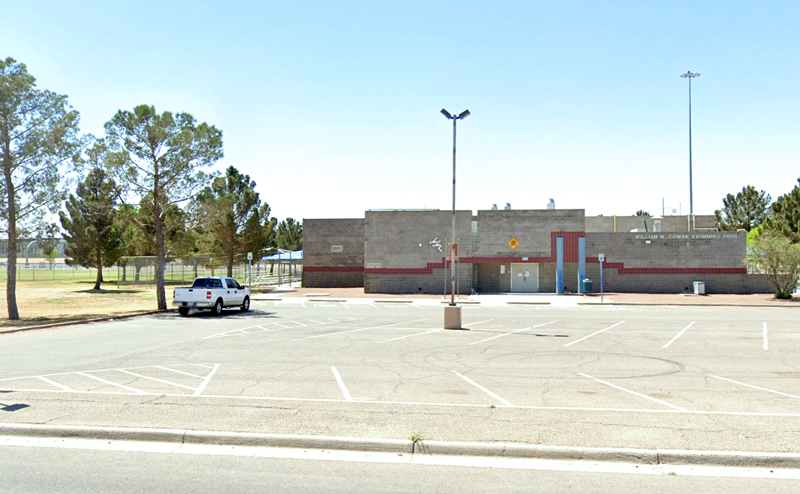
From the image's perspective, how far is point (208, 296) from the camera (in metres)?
27.0

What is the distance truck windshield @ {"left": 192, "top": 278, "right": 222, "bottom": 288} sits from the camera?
27.8m

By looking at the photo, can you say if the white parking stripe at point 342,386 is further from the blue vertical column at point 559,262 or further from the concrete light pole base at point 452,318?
the blue vertical column at point 559,262

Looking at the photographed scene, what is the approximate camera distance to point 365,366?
1257 centimetres

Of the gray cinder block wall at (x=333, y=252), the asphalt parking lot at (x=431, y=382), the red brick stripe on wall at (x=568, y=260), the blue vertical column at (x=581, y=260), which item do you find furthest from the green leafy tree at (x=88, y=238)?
the blue vertical column at (x=581, y=260)

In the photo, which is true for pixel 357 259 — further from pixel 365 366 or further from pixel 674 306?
pixel 365 366

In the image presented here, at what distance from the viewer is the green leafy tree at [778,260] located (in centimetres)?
3694

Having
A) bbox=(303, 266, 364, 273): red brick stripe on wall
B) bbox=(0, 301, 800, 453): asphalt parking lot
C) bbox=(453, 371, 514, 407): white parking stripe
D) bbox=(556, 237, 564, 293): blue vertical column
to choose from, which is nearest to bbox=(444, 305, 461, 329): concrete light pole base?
bbox=(0, 301, 800, 453): asphalt parking lot

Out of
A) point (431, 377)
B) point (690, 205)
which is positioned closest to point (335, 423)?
point (431, 377)

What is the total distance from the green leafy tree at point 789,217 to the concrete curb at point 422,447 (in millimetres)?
53258

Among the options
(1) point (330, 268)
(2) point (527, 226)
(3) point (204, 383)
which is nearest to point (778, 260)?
(2) point (527, 226)

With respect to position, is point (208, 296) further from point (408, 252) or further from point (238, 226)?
point (238, 226)

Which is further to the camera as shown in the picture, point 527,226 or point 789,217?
point 789,217

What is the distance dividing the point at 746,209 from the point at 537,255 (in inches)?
2021

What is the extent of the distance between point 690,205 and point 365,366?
48015 mm
